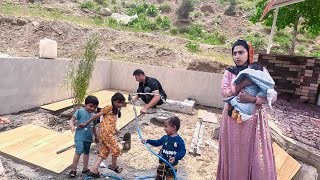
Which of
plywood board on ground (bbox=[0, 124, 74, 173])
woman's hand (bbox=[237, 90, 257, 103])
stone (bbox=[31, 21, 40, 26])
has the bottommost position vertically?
plywood board on ground (bbox=[0, 124, 74, 173])

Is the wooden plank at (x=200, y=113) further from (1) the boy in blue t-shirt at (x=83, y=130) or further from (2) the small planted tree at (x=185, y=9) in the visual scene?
(2) the small planted tree at (x=185, y=9)

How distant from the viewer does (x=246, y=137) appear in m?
2.74

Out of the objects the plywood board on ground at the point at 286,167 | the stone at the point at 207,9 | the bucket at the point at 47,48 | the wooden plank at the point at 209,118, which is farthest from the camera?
the stone at the point at 207,9

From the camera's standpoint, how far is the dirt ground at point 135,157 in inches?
155

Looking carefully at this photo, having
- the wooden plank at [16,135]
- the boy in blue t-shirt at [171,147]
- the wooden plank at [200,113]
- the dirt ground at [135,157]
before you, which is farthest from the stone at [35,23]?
the boy in blue t-shirt at [171,147]

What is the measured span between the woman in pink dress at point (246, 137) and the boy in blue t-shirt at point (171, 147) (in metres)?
0.59

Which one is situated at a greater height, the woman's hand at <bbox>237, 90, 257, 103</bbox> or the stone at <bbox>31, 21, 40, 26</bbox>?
the stone at <bbox>31, 21, 40, 26</bbox>

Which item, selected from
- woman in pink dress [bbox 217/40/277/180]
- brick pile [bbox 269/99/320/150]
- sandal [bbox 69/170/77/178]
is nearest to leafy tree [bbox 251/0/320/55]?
brick pile [bbox 269/99/320/150]

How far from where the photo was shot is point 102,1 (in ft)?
95.9

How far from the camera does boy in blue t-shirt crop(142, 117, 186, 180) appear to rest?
3230mm

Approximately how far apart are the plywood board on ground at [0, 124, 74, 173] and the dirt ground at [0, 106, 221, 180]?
0.43 feet

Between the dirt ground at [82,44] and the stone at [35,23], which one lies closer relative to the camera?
the dirt ground at [82,44]

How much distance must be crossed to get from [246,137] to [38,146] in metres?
3.62

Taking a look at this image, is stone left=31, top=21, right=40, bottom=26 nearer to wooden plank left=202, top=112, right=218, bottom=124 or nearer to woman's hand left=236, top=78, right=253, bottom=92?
wooden plank left=202, top=112, right=218, bottom=124
